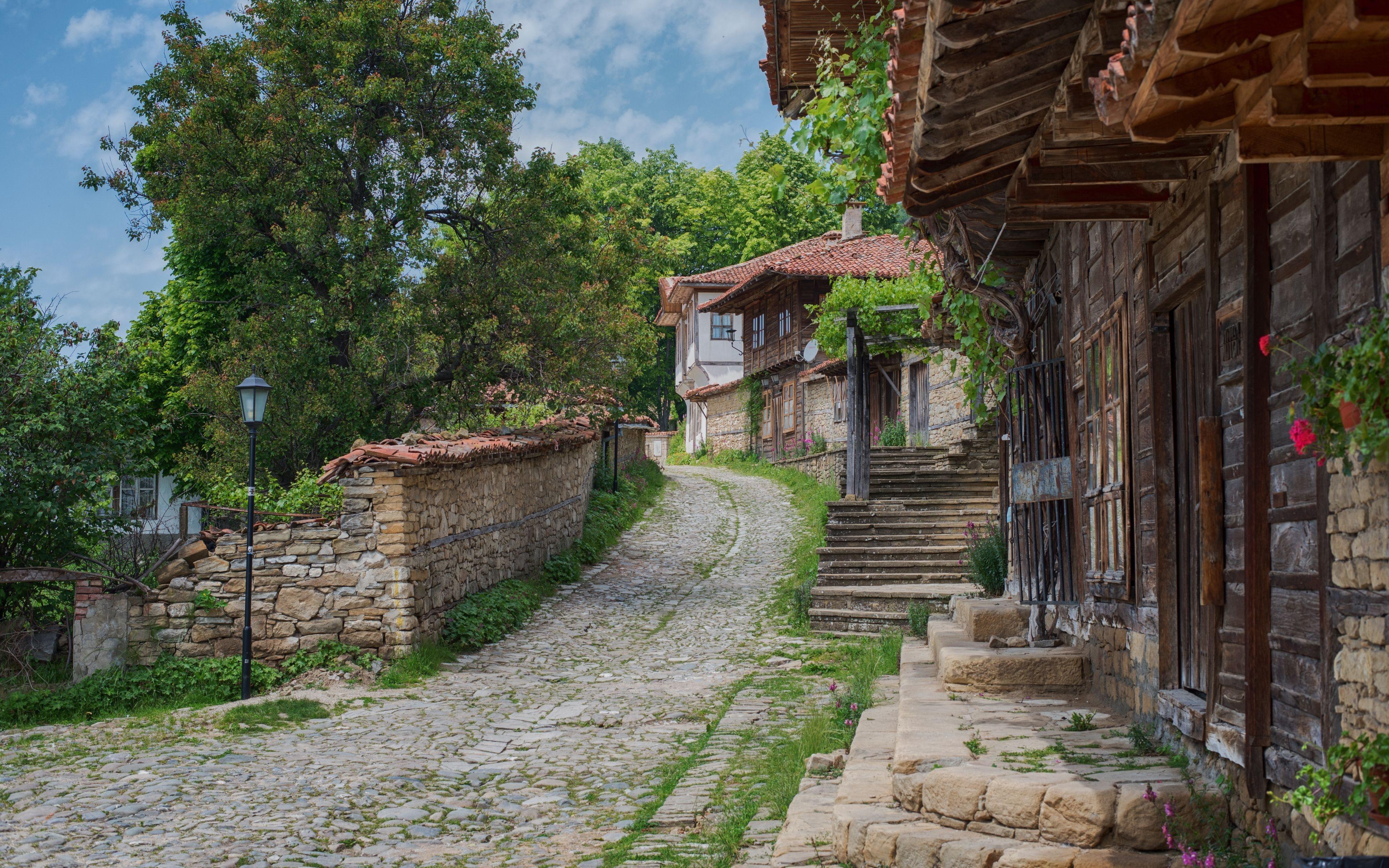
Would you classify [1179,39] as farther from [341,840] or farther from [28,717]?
[28,717]

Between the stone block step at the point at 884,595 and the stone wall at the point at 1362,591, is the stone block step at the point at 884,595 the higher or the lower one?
the lower one

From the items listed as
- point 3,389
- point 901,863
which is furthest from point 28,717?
point 901,863

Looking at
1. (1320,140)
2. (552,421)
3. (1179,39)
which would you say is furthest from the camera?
(552,421)

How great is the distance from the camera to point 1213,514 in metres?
4.20

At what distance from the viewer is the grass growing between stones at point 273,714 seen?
893cm

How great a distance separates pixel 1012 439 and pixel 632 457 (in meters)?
18.3

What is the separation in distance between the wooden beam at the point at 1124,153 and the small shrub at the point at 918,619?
7046mm

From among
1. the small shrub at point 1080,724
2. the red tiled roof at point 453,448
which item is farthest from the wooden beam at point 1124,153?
the red tiled roof at point 453,448

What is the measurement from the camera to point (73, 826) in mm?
6324

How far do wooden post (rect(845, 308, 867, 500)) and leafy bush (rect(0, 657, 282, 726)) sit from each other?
8.53 m

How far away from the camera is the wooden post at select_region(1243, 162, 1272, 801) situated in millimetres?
3615

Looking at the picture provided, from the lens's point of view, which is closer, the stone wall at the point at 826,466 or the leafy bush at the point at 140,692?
the leafy bush at the point at 140,692

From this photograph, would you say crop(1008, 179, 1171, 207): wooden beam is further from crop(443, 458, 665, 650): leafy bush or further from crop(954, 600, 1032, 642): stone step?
crop(443, 458, 665, 650): leafy bush

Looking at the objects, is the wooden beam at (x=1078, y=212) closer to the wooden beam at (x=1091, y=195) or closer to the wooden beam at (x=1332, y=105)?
Result: the wooden beam at (x=1091, y=195)
